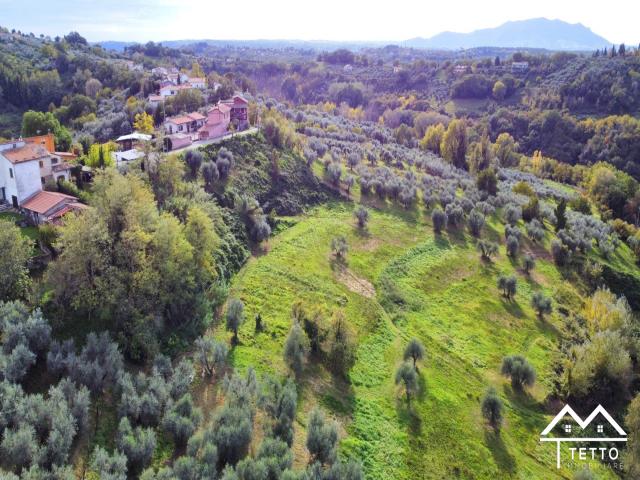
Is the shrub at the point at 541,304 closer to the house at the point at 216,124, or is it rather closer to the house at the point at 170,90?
the house at the point at 216,124

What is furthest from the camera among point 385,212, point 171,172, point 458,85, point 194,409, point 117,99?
point 458,85

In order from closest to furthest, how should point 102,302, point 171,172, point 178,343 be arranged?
point 102,302 → point 178,343 → point 171,172

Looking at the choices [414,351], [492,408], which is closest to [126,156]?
[414,351]

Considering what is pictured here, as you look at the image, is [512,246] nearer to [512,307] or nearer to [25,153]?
[512,307]

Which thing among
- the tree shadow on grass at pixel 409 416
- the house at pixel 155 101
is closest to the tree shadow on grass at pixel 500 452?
the tree shadow on grass at pixel 409 416

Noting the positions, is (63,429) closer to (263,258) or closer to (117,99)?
(263,258)

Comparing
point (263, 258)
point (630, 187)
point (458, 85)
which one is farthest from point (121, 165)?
point (458, 85)
